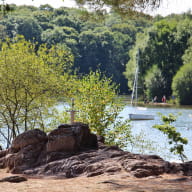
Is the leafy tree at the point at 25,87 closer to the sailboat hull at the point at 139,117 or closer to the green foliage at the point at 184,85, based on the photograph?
the sailboat hull at the point at 139,117

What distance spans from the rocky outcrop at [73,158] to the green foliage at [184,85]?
50762 millimetres

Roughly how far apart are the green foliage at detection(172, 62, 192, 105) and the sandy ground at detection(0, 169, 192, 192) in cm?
5291

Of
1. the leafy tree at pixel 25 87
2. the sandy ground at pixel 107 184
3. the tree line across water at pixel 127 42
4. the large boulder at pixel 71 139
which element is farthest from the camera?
the tree line across water at pixel 127 42

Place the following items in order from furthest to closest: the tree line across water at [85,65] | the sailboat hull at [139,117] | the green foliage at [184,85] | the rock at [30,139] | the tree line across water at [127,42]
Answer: the green foliage at [184,85], the sailboat hull at [139,117], the tree line across water at [127,42], the tree line across water at [85,65], the rock at [30,139]

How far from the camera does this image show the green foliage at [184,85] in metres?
59.5

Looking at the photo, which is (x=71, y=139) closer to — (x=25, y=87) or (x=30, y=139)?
(x=30, y=139)

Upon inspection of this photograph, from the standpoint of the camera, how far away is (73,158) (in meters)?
8.50

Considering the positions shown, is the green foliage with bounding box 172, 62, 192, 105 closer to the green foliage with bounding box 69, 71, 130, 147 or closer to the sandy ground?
the green foliage with bounding box 69, 71, 130, 147

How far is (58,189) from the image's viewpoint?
21.9 feet

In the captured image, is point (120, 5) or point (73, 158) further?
point (120, 5)

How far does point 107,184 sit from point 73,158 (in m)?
1.78

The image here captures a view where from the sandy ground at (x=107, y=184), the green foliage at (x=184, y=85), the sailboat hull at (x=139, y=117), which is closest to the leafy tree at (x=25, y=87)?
the sandy ground at (x=107, y=184)

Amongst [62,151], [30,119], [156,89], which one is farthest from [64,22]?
[62,151]

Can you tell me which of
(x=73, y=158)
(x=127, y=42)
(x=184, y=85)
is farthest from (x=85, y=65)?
(x=73, y=158)
